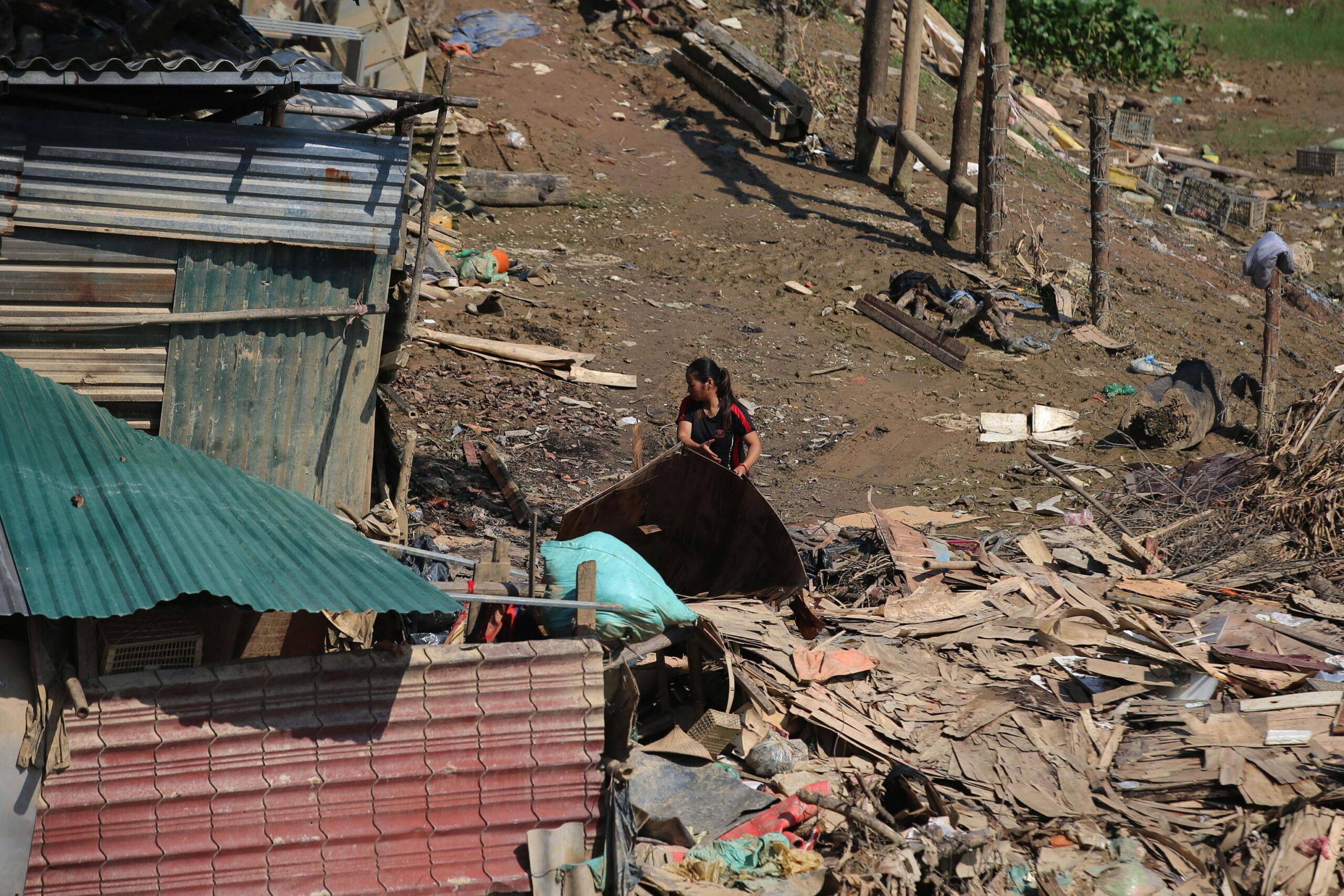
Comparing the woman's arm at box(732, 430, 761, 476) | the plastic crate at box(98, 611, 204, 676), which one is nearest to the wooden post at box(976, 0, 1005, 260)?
the woman's arm at box(732, 430, 761, 476)

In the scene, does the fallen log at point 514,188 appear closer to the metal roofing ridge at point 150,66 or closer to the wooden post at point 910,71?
the wooden post at point 910,71

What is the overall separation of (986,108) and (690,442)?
330 inches

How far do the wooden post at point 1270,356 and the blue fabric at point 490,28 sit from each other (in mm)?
11961

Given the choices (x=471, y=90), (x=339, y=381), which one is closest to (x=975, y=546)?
(x=339, y=381)

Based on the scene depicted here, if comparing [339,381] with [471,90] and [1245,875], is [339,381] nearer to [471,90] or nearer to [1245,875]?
[1245,875]

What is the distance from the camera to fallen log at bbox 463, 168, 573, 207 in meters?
13.7

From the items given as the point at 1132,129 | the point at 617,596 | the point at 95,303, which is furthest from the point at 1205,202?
the point at 95,303

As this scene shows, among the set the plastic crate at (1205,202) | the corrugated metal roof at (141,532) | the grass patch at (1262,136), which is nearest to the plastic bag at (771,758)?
the corrugated metal roof at (141,532)

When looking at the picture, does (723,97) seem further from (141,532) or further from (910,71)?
(141,532)

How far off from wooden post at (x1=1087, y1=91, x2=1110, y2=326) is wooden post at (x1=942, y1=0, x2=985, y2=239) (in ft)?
6.00

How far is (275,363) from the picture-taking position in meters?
5.29

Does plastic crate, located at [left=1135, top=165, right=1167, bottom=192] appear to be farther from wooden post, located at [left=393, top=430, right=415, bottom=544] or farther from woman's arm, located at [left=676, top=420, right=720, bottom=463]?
wooden post, located at [left=393, top=430, right=415, bottom=544]

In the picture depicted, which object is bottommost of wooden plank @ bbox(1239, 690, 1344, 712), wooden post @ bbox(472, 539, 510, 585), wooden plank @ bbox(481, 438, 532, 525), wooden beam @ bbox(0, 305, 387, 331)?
wooden plank @ bbox(481, 438, 532, 525)

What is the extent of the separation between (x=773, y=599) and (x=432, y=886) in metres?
2.72
